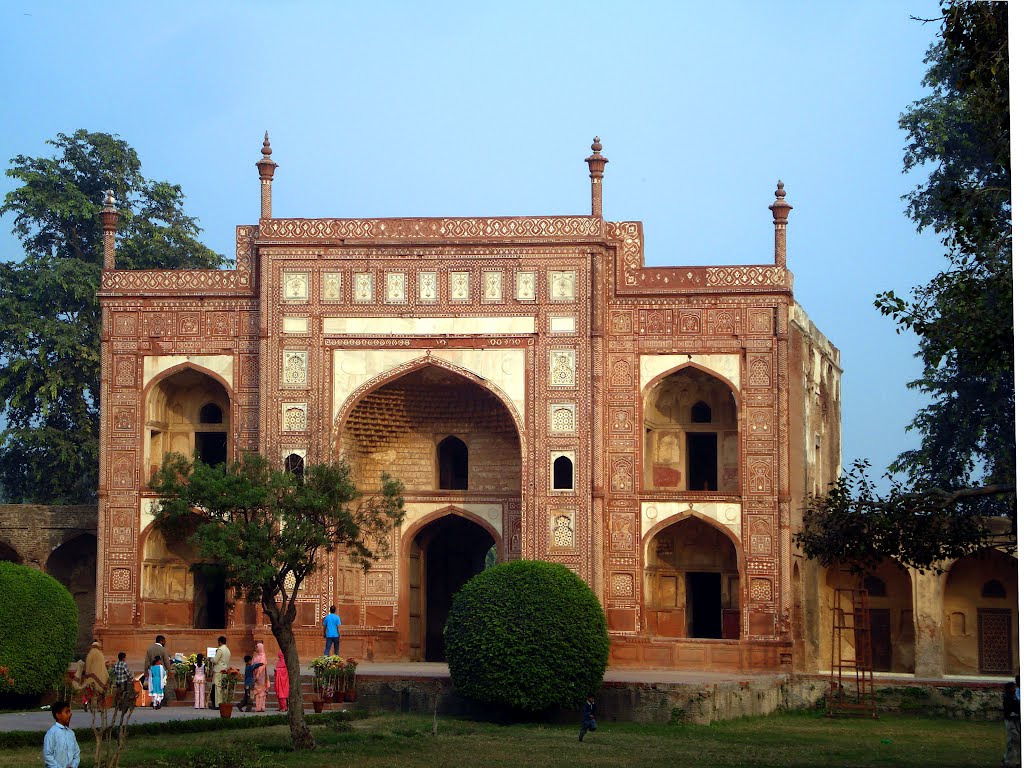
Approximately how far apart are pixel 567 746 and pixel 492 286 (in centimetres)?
1024

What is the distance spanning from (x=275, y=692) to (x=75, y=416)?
12776 mm

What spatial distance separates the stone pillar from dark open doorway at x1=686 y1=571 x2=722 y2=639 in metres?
3.57

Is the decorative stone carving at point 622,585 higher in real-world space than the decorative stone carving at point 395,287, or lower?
lower

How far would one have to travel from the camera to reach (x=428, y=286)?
90.9 ft

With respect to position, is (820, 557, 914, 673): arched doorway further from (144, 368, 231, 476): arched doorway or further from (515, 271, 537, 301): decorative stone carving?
(144, 368, 231, 476): arched doorway

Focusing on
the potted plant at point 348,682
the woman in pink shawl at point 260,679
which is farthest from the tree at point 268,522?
the potted plant at point 348,682

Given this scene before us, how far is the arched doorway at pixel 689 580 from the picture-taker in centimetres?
2817

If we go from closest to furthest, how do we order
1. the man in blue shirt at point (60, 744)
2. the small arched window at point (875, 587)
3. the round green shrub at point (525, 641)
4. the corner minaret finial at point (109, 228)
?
the man in blue shirt at point (60, 744)
the round green shrub at point (525, 641)
the corner minaret finial at point (109, 228)
the small arched window at point (875, 587)

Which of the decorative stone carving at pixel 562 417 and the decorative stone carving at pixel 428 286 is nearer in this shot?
the decorative stone carving at pixel 562 417

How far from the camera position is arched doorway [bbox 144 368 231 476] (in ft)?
95.0

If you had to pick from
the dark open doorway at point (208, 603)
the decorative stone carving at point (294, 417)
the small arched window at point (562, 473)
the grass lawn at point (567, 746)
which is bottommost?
the grass lawn at point (567, 746)

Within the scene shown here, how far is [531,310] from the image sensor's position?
90.3 feet

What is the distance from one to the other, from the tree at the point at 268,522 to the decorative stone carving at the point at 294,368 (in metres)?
7.75

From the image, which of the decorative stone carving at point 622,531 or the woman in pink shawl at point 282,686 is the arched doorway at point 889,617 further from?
the woman in pink shawl at point 282,686
